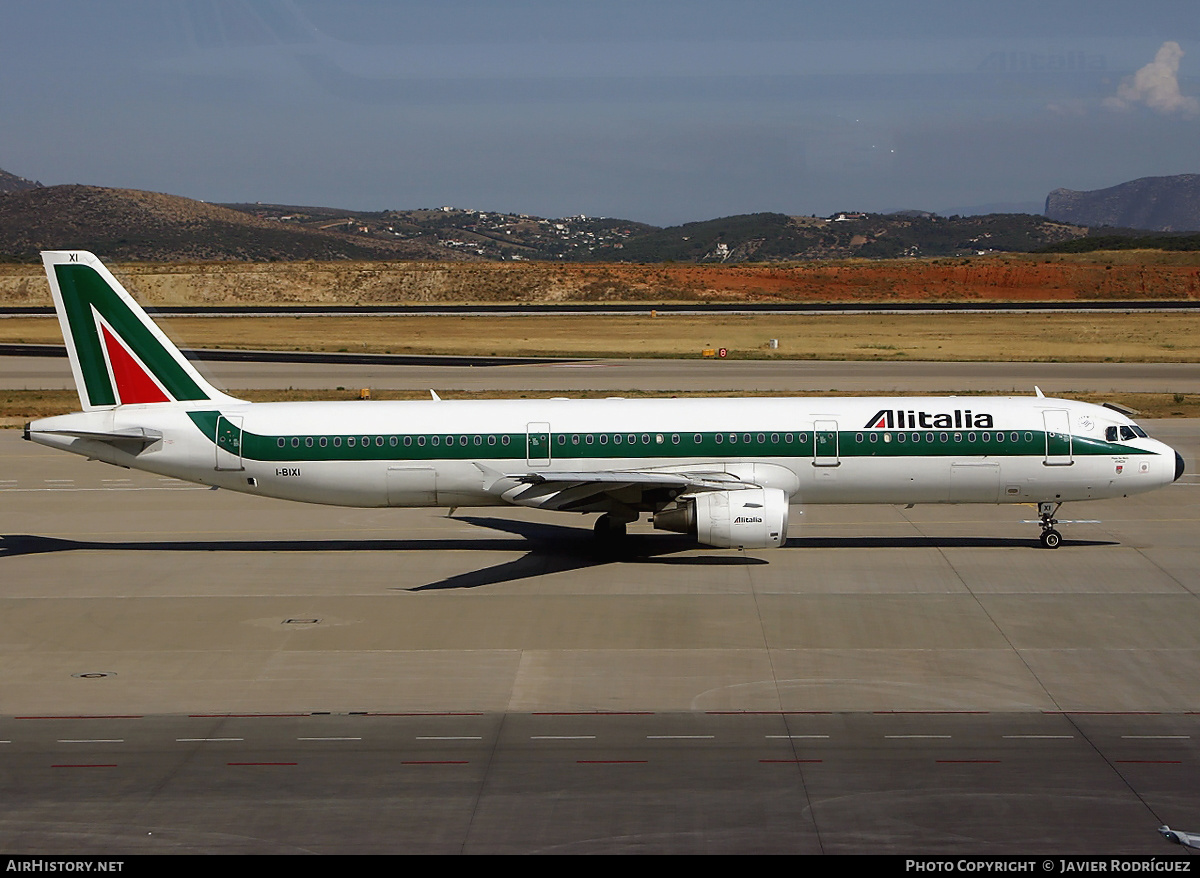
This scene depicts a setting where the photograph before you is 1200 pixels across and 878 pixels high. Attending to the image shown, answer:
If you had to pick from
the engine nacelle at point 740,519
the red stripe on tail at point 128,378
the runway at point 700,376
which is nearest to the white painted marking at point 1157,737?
the engine nacelle at point 740,519

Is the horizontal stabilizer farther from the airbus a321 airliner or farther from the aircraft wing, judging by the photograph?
the aircraft wing

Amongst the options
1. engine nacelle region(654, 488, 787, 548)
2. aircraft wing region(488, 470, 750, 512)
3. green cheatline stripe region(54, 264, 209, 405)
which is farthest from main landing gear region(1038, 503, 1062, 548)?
green cheatline stripe region(54, 264, 209, 405)

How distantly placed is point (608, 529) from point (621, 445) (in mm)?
2635

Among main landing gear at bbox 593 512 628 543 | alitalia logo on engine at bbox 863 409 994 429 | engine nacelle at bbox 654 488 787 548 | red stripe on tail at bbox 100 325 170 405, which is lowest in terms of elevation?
main landing gear at bbox 593 512 628 543

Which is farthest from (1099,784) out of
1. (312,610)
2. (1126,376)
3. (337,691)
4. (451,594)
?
(1126,376)

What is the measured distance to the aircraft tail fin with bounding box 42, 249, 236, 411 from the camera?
99.7ft

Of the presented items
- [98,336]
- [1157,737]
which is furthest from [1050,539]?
[98,336]

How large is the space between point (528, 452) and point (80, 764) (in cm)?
1523

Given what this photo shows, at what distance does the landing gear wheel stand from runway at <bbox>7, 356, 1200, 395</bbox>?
31018 millimetres

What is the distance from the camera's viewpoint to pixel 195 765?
1744cm

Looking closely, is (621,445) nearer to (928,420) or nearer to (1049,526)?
(928,420)

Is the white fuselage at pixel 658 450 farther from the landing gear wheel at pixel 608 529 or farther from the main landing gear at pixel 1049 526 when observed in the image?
the landing gear wheel at pixel 608 529

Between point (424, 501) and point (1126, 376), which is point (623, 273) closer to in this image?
point (1126, 376)

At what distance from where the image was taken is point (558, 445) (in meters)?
30.6
